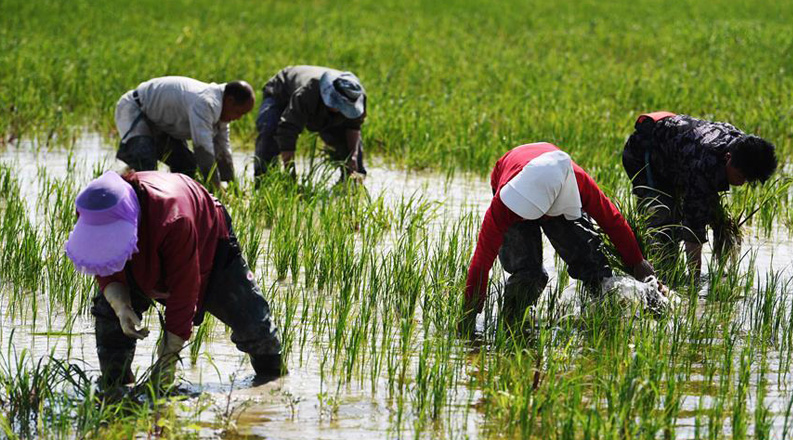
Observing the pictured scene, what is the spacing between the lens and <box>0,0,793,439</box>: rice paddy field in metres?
3.69

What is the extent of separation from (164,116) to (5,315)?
7.76 feet

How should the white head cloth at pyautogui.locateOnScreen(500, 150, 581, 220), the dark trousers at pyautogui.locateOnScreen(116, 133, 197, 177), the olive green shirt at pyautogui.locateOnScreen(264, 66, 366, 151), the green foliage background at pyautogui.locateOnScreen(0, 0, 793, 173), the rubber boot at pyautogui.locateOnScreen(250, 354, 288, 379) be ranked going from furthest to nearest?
the green foliage background at pyautogui.locateOnScreen(0, 0, 793, 173) → the olive green shirt at pyautogui.locateOnScreen(264, 66, 366, 151) → the dark trousers at pyautogui.locateOnScreen(116, 133, 197, 177) → the white head cloth at pyautogui.locateOnScreen(500, 150, 581, 220) → the rubber boot at pyautogui.locateOnScreen(250, 354, 288, 379)

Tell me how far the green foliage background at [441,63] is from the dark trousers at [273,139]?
855mm

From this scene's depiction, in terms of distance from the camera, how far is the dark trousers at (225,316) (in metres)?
3.84

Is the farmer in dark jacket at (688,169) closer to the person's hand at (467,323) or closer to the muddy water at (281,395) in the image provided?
the muddy water at (281,395)

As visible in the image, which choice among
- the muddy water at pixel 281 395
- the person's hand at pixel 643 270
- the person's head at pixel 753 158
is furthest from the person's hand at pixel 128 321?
the person's head at pixel 753 158

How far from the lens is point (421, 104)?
10.1m

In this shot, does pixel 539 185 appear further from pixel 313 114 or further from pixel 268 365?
pixel 313 114

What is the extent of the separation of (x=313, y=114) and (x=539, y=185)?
3.35m

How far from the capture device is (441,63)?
13.5 m

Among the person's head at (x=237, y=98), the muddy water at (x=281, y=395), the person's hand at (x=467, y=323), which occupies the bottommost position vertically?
the muddy water at (x=281, y=395)

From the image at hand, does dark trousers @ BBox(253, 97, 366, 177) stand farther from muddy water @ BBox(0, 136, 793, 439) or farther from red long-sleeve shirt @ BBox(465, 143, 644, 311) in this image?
red long-sleeve shirt @ BBox(465, 143, 644, 311)

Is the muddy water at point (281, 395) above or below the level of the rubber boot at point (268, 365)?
below

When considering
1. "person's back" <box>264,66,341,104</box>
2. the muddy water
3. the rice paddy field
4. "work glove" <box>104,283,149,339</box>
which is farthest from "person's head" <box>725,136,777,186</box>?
"person's back" <box>264,66,341,104</box>
